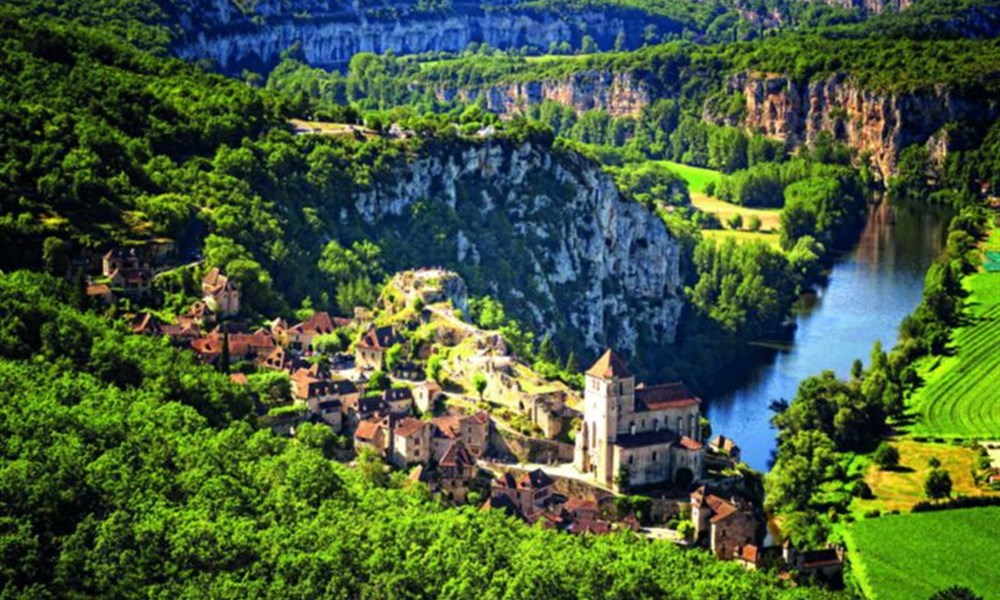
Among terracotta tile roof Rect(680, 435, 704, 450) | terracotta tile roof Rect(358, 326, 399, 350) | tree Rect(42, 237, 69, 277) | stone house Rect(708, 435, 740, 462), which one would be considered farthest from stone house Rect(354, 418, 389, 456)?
tree Rect(42, 237, 69, 277)

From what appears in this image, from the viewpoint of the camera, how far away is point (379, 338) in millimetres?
79062

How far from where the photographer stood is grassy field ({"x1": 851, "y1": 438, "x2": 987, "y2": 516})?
75.8 metres

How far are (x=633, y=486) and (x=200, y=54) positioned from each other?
94154 mm

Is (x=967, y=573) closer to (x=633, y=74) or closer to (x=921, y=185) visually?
(x=921, y=185)

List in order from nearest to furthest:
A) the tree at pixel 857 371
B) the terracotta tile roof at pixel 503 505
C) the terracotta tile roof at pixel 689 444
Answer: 1. the terracotta tile roof at pixel 503 505
2. the terracotta tile roof at pixel 689 444
3. the tree at pixel 857 371

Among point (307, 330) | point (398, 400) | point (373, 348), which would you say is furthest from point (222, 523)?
point (307, 330)

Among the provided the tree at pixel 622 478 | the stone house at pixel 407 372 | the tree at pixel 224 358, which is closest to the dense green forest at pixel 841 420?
the tree at pixel 622 478

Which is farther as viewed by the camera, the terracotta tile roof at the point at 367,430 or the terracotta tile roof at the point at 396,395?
the terracotta tile roof at the point at 396,395

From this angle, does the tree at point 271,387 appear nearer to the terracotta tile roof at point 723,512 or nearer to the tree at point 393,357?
the tree at point 393,357

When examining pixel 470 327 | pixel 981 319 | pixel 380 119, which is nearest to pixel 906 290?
pixel 981 319

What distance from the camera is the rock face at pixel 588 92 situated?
19100 centimetres

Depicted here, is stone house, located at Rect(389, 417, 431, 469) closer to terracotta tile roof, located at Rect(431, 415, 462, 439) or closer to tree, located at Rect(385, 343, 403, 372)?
terracotta tile roof, located at Rect(431, 415, 462, 439)

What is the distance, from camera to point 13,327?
67.2m

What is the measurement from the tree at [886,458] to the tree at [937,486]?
14.1 feet
